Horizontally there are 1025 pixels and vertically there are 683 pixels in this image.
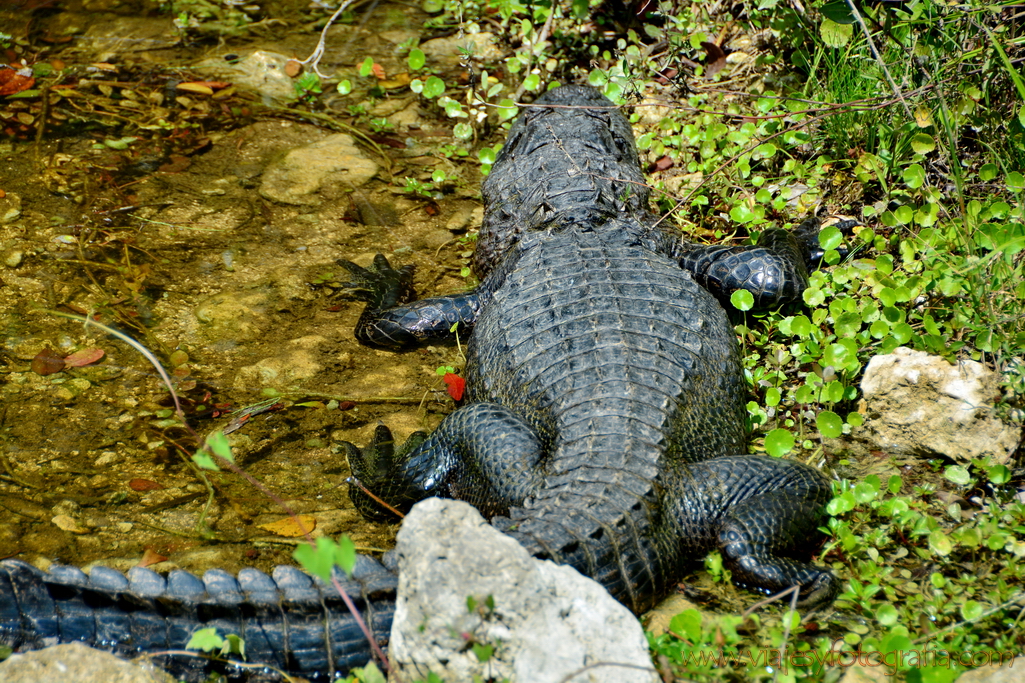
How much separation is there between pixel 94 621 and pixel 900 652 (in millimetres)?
2263

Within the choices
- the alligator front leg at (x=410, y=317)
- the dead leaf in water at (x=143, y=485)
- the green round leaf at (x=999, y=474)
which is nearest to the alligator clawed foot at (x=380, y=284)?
the alligator front leg at (x=410, y=317)

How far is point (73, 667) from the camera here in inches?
79.1

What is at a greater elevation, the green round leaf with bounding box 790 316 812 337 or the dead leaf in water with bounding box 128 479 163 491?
the green round leaf with bounding box 790 316 812 337

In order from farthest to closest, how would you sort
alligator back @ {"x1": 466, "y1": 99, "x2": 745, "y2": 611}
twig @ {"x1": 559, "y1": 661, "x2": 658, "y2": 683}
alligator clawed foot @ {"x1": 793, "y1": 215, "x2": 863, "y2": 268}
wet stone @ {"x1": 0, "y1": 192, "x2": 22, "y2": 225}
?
wet stone @ {"x1": 0, "y1": 192, "x2": 22, "y2": 225}
alligator clawed foot @ {"x1": 793, "y1": 215, "x2": 863, "y2": 268}
alligator back @ {"x1": 466, "y1": 99, "x2": 745, "y2": 611}
twig @ {"x1": 559, "y1": 661, "x2": 658, "y2": 683}

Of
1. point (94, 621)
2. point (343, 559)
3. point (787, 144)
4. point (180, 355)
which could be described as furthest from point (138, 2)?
point (343, 559)

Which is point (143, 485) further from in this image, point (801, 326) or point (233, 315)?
point (801, 326)

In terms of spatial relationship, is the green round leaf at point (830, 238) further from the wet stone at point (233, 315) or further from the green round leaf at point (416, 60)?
the green round leaf at point (416, 60)

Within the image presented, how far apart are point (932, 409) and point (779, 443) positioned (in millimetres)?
583

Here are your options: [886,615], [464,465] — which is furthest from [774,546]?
[464,465]

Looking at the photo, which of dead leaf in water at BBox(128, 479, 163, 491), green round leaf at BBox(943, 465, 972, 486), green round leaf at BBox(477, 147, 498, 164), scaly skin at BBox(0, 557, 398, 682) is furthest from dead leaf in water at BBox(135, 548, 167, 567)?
green round leaf at BBox(477, 147, 498, 164)

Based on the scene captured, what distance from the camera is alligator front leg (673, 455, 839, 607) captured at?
2496 millimetres

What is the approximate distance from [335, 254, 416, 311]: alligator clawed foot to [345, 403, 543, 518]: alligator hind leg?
39.7 inches

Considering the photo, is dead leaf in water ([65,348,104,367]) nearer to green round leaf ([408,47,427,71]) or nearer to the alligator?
the alligator

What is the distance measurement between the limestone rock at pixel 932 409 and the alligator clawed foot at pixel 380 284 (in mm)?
2331
